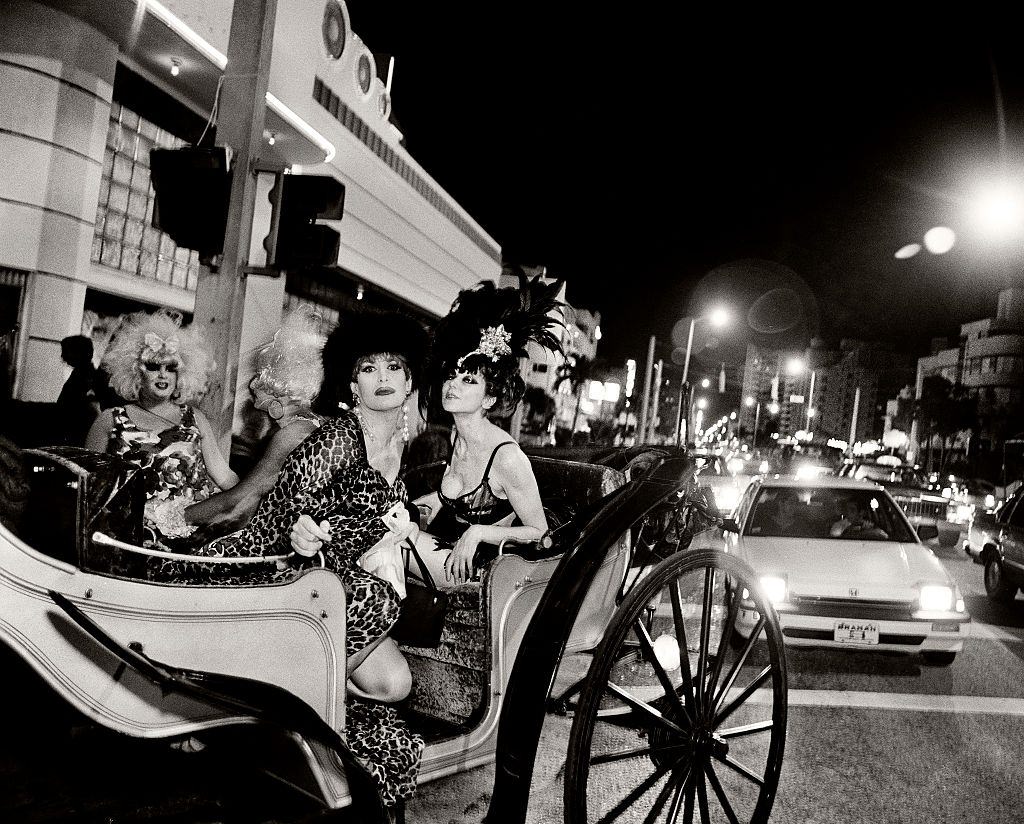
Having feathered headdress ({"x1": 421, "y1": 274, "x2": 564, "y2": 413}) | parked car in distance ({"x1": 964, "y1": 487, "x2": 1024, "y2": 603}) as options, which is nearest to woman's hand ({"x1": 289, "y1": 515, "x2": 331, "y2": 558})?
feathered headdress ({"x1": 421, "y1": 274, "x2": 564, "y2": 413})

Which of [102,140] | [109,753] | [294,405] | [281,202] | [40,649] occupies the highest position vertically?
[102,140]

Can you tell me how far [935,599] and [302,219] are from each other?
538 cm

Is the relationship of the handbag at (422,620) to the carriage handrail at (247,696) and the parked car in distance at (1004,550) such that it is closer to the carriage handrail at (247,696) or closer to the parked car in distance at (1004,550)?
the carriage handrail at (247,696)

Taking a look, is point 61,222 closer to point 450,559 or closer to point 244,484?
point 244,484

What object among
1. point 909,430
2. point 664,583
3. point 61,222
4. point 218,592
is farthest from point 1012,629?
point 909,430

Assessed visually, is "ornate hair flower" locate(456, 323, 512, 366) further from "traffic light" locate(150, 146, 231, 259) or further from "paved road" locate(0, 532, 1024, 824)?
"traffic light" locate(150, 146, 231, 259)

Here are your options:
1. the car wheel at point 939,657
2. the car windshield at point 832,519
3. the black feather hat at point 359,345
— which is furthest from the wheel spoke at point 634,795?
the car windshield at point 832,519

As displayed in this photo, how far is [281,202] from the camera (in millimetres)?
4891

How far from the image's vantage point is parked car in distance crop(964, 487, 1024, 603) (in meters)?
8.64

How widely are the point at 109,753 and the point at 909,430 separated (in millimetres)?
83585

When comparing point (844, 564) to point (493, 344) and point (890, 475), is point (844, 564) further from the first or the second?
point (890, 475)

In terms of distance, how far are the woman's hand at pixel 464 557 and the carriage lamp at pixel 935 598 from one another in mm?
4205

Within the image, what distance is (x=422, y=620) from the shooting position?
294cm

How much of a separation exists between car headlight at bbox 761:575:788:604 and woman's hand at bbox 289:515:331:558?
431 cm
